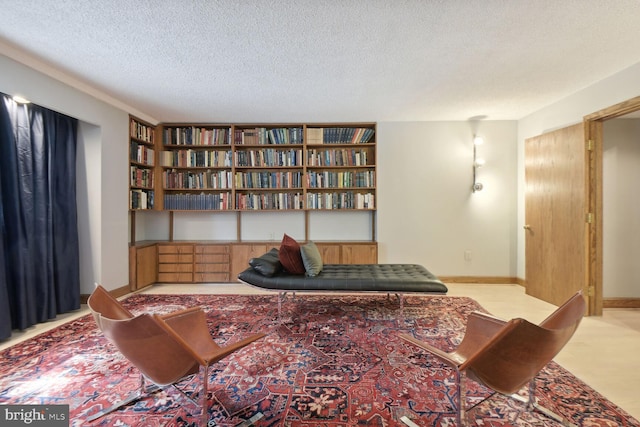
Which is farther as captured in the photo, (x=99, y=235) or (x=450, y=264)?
(x=450, y=264)

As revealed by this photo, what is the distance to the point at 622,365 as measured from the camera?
2.03m

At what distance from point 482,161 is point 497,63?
6.44 feet

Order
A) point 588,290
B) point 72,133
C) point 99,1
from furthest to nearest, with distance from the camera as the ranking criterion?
Result: point 72,133, point 588,290, point 99,1

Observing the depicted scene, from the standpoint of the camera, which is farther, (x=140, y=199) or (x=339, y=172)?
(x=339, y=172)

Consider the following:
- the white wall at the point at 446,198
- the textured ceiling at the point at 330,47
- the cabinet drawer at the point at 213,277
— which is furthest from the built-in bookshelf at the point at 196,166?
the white wall at the point at 446,198

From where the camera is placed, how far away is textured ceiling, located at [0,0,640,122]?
1894mm

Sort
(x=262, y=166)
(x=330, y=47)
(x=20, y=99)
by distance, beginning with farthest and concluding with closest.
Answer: (x=262, y=166)
(x=20, y=99)
(x=330, y=47)

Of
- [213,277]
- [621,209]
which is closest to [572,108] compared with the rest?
[621,209]

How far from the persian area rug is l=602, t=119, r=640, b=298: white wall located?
2.30 m

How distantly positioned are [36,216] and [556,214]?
590 centimetres

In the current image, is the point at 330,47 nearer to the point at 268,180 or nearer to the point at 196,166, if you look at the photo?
the point at 268,180

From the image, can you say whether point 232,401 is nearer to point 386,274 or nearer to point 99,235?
point 386,274

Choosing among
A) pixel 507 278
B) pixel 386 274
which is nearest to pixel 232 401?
pixel 386 274

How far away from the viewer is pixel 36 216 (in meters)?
2.76
